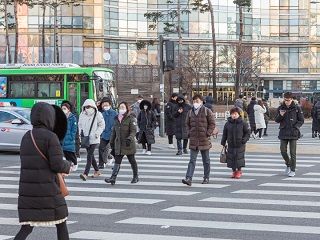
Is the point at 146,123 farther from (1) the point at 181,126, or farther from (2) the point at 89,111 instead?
(2) the point at 89,111

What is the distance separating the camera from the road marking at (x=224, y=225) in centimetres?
856

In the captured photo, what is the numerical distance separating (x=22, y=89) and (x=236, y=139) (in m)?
18.6

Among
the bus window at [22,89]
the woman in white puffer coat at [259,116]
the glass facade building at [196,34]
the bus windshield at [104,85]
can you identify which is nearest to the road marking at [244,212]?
the woman in white puffer coat at [259,116]

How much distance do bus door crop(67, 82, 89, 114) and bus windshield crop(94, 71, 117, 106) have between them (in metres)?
0.52

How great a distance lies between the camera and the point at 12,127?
2014cm

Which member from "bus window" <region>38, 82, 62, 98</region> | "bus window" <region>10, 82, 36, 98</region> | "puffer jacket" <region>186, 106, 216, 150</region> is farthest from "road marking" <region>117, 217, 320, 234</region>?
"bus window" <region>10, 82, 36, 98</region>

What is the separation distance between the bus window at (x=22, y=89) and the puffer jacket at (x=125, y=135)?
18.0m

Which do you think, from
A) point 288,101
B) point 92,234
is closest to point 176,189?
point 288,101

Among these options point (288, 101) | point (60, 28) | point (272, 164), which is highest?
point (60, 28)

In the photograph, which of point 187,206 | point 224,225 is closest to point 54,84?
point 187,206

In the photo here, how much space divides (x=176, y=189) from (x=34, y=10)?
57.9 m

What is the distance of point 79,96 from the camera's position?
95.0 ft

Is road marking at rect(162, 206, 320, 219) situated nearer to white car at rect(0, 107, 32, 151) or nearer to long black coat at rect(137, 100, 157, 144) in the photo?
long black coat at rect(137, 100, 157, 144)

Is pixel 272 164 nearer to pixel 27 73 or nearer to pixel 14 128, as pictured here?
pixel 14 128
